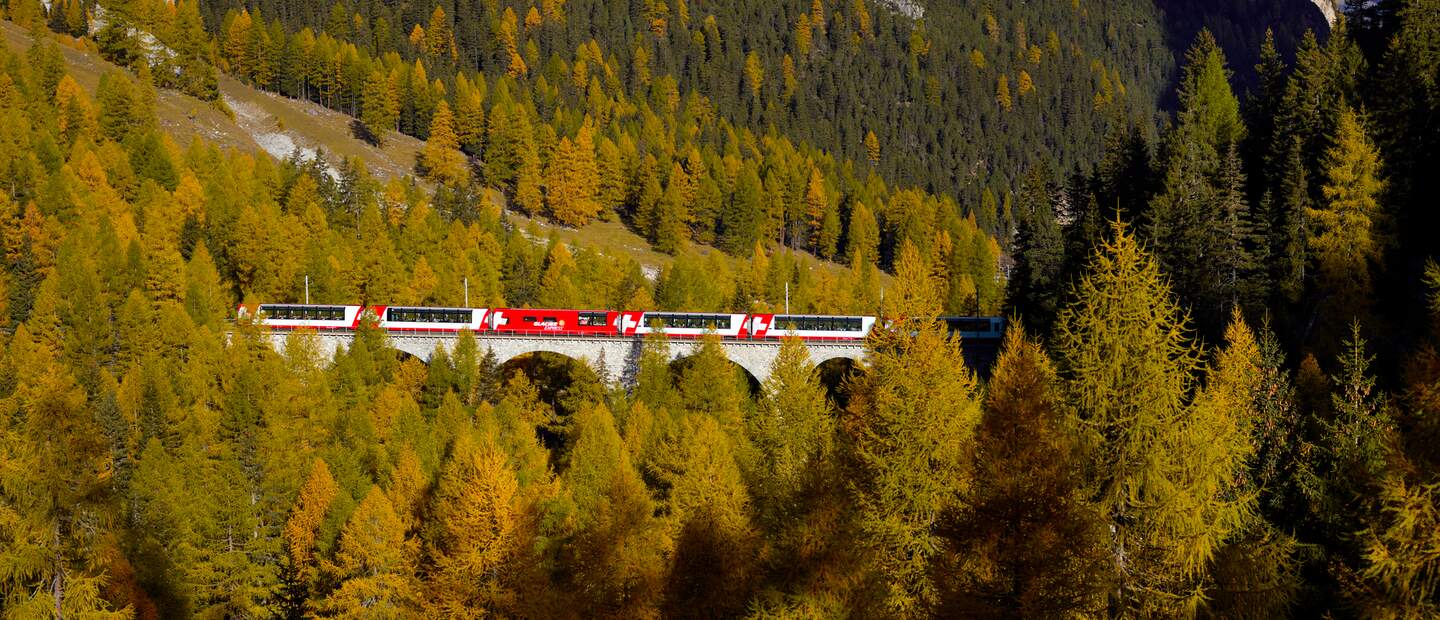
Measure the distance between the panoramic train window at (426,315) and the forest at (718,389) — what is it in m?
3.09

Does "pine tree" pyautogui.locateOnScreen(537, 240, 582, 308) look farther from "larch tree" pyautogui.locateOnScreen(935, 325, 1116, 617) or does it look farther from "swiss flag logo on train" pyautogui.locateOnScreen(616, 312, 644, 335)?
"larch tree" pyautogui.locateOnScreen(935, 325, 1116, 617)

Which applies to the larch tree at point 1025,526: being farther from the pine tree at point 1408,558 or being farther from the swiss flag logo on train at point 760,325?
the swiss flag logo on train at point 760,325

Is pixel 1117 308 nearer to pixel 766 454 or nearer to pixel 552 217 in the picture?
pixel 766 454

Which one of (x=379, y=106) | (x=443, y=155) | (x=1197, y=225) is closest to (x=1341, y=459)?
(x=1197, y=225)

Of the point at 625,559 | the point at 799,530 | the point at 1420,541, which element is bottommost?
the point at 625,559

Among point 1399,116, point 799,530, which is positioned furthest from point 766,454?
point 1399,116

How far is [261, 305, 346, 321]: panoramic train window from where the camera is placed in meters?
69.8

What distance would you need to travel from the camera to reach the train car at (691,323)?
234 ft

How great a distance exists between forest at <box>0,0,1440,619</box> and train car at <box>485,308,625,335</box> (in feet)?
7.60

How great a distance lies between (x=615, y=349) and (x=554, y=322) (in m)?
4.23

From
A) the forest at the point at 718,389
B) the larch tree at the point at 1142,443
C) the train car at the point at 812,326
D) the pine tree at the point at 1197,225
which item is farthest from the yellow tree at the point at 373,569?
the train car at the point at 812,326

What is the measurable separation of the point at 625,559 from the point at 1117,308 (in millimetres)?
15928

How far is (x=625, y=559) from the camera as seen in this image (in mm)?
29297

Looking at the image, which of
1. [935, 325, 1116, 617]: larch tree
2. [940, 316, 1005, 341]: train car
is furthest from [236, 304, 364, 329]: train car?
[935, 325, 1116, 617]: larch tree
